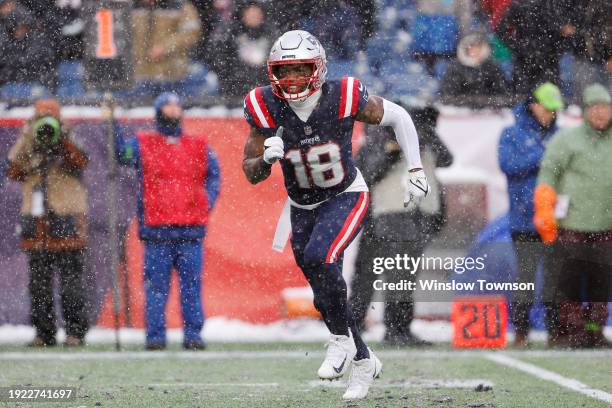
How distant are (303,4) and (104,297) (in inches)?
97.2

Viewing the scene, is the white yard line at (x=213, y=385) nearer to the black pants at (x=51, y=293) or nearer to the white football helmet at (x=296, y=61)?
the white football helmet at (x=296, y=61)

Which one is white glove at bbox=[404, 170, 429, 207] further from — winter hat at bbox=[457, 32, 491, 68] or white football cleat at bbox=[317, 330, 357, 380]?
winter hat at bbox=[457, 32, 491, 68]

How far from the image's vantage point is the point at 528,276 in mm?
8602

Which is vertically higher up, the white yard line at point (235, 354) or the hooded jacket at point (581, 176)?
the hooded jacket at point (581, 176)

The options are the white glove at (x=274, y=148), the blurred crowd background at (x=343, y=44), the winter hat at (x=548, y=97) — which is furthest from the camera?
the blurred crowd background at (x=343, y=44)

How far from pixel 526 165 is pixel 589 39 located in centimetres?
134

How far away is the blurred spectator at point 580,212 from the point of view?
8.41 metres

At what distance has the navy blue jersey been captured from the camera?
5859 millimetres

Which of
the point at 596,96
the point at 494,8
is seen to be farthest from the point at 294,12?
the point at 596,96

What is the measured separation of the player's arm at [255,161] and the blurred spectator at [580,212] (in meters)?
2.97

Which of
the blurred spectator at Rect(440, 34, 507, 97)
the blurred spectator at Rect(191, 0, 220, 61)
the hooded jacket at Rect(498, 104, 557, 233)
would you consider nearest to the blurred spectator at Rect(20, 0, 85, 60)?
the blurred spectator at Rect(191, 0, 220, 61)

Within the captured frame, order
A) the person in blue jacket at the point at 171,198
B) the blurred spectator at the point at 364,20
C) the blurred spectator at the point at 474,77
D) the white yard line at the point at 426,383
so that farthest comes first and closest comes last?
1. the blurred spectator at the point at 364,20
2. the blurred spectator at the point at 474,77
3. the person in blue jacket at the point at 171,198
4. the white yard line at the point at 426,383

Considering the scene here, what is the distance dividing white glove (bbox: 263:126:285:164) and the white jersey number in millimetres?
311

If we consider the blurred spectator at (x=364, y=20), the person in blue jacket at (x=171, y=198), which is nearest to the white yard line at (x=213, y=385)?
the person in blue jacket at (x=171, y=198)
